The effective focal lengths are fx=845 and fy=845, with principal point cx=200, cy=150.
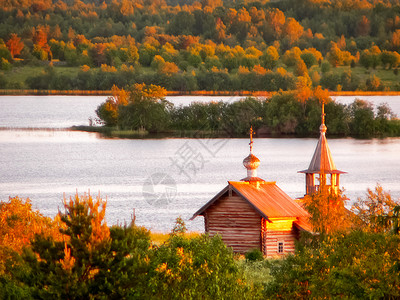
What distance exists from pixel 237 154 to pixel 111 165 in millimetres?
18776

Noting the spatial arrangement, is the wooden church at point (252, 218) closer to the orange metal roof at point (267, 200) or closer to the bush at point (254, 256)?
the orange metal roof at point (267, 200)

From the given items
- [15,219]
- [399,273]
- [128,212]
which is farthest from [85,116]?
[399,273]

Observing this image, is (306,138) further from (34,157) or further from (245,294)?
(245,294)

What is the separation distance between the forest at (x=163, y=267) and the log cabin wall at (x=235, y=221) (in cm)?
1653

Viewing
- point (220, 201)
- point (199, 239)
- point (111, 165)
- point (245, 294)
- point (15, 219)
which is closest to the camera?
point (245, 294)

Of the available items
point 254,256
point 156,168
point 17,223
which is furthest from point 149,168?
point 17,223

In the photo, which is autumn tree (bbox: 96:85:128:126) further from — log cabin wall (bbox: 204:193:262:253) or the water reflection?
log cabin wall (bbox: 204:193:262:253)

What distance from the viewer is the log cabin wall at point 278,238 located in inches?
1756

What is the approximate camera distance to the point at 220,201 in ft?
148

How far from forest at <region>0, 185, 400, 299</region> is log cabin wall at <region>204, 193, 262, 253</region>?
54.2ft

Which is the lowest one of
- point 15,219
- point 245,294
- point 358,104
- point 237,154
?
point 245,294

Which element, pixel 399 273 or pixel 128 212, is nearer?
pixel 399 273

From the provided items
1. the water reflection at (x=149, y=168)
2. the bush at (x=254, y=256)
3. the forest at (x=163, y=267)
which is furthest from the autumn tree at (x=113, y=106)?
the forest at (x=163, y=267)

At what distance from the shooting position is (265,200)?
Result: 44906 millimetres
